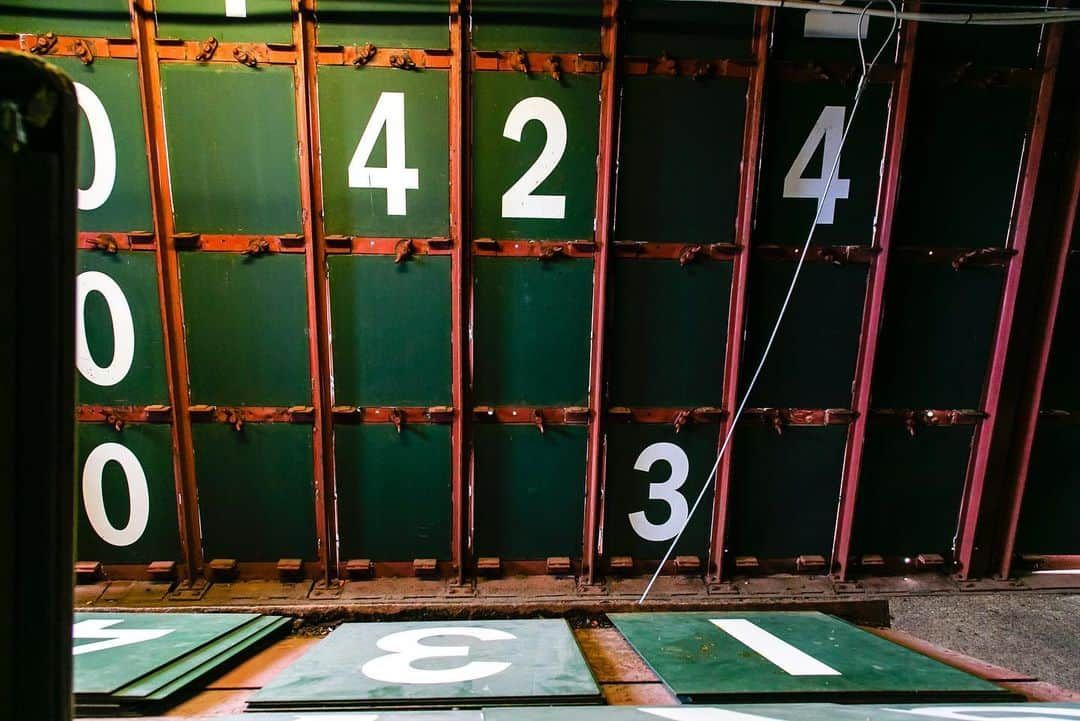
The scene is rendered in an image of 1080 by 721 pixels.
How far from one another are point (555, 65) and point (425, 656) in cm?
359

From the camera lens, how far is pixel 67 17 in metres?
3.39

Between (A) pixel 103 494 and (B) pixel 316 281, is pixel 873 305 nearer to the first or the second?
(B) pixel 316 281

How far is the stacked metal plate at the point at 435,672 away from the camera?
163cm

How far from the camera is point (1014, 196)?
3.91 meters

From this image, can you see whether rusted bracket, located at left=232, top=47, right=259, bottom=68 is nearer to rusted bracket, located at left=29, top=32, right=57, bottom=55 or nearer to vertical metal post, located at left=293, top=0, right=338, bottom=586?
vertical metal post, located at left=293, top=0, right=338, bottom=586

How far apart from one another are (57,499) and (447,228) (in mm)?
3290

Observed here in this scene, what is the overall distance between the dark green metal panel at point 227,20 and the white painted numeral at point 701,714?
170 inches

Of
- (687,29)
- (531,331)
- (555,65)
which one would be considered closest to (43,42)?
(555,65)

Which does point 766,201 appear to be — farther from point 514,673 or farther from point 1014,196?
point 514,673

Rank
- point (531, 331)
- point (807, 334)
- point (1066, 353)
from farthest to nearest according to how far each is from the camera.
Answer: point (1066, 353), point (807, 334), point (531, 331)

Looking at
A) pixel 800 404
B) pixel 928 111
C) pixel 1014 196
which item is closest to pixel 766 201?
pixel 928 111

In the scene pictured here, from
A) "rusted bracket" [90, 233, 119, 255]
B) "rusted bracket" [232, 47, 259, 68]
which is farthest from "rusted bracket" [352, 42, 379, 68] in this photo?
"rusted bracket" [90, 233, 119, 255]

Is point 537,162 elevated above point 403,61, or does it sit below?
below

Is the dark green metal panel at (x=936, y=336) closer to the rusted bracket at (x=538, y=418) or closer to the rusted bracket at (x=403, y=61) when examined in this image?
the rusted bracket at (x=538, y=418)
